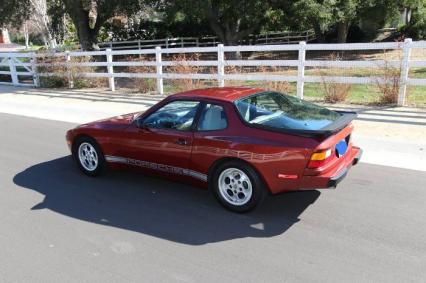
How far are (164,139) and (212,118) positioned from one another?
68 cm

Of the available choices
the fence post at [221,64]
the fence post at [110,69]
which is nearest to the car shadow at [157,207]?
the fence post at [221,64]

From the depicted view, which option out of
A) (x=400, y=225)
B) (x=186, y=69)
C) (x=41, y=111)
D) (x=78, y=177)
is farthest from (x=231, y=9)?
(x=400, y=225)

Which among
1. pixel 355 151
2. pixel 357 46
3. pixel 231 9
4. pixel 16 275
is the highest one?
pixel 231 9

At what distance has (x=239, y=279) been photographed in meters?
3.78

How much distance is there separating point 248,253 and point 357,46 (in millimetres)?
8048

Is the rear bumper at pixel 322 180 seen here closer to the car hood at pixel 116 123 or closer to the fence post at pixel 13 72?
the car hood at pixel 116 123

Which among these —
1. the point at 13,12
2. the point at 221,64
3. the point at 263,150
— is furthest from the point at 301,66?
the point at 13,12

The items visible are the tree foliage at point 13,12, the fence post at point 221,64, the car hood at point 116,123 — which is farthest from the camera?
the tree foliage at point 13,12

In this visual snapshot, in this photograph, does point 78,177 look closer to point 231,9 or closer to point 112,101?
point 112,101

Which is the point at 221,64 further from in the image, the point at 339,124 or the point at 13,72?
the point at 13,72

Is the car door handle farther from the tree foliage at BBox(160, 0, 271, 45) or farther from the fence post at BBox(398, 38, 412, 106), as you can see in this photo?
the tree foliage at BBox(160, 0, 271, 45)

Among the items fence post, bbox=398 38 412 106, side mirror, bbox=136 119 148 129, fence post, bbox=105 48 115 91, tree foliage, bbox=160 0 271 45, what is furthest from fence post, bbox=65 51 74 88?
side mirror, bbox=136 119 148 129

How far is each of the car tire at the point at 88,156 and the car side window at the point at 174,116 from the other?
1038mm

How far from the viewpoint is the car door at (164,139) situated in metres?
5.44
